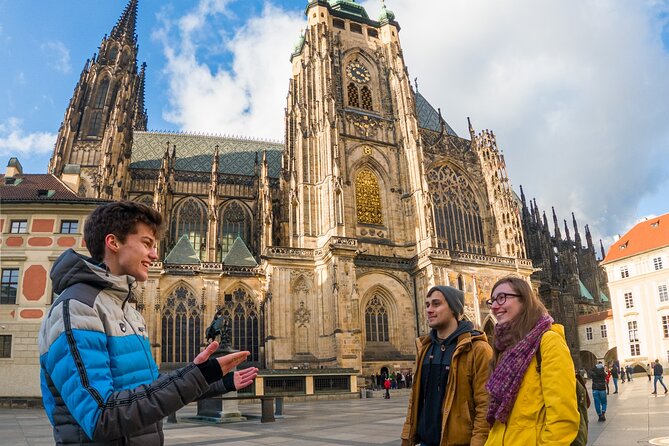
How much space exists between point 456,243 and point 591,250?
29374mm

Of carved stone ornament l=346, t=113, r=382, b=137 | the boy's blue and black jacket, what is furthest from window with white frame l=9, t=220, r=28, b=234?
the boy's blue and black jacket

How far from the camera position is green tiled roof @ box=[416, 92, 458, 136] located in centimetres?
3975

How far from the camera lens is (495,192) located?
3553cm

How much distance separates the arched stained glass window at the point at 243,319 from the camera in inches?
1188

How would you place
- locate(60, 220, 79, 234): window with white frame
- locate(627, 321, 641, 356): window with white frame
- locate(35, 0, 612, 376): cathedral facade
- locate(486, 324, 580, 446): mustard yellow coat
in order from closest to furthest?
locate(486, 324, 580, 446): mustard yellow coat < locate(60, 220, 79, 234): window with white frame < locate(35, 0, 612, 376): cathedral facade < locate(627, 321, 641, 356): window with white frame

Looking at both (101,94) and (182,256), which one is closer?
(182,256)

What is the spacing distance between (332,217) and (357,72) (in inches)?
518

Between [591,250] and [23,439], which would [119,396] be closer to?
[23,439]


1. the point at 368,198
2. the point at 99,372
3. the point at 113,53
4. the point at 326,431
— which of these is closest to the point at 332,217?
the point at 368,198

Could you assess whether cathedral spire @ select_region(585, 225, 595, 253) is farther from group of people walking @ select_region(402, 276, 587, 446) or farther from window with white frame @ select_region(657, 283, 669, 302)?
group of people walking @ select_region(402, 276, 587, 446)

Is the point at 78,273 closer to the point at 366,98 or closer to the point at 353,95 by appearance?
the point at 353,95

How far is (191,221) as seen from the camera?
37812mm

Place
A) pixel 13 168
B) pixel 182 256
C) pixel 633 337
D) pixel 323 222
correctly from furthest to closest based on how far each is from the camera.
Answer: pixel 633 337, pixel 182 256, pixel 323 222, pixel 13 168

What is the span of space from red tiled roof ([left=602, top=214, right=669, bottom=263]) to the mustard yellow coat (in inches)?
1513
